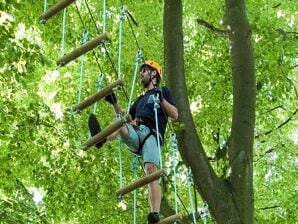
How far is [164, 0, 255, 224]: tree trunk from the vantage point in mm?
7539

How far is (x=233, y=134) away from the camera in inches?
311

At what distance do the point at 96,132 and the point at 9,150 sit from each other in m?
4.43

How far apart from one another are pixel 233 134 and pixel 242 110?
0.34m

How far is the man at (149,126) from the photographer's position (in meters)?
5.30

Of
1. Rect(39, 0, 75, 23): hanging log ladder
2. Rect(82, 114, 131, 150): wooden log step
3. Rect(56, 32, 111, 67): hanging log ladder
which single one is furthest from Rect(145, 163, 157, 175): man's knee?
Rect(39, 0, 75, 23): hanging log ladder

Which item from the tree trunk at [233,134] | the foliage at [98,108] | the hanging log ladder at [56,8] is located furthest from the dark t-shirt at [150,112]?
the foliage at [98,108]

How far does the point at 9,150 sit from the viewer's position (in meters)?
9.20

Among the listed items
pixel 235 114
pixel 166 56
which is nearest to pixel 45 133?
pixel 166 56

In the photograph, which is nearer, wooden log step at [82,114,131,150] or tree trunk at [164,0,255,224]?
wooden log step at [82,114,131,150]

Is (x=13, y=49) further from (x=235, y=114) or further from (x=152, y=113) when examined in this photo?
(x=235, y=114)

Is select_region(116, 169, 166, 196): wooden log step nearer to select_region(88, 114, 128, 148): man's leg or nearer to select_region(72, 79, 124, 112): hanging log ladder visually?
select_region(88, 114, 128, 148): man's leg

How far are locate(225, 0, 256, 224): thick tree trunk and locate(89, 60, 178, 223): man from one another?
2.16 metres

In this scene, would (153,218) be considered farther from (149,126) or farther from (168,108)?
(168,108)

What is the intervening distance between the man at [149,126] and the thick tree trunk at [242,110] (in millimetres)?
2156
